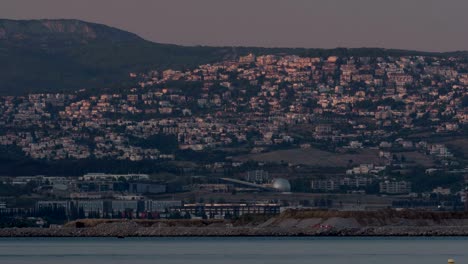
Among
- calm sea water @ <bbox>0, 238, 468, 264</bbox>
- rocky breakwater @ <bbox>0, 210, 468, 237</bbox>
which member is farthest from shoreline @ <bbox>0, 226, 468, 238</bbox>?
calm sea water @ <bbox>0, 238, 468, 264</bbox>

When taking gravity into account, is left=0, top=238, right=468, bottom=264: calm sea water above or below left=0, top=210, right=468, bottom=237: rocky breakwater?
above

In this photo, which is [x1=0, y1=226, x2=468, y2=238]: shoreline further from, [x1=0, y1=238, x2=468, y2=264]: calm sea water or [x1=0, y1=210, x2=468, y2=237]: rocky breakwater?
[x1=0, y1=238, x2=468, y2=264]: calm sea water

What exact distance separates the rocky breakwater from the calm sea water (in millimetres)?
7936

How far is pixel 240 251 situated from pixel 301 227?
40158mm

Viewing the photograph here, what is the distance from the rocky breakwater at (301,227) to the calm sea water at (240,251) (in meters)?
7.94

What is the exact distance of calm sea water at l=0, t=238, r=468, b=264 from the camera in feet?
330

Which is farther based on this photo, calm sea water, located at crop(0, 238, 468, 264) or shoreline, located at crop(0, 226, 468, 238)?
shoreline, located at crop(0, 226, 468, 238)

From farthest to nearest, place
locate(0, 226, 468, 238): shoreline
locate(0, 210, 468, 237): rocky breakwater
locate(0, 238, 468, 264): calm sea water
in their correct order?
locate(0, 210, 468, 237): rocky breakwater < locate(0, 226, 468, 238): shoreline < locate(0, 238, 468, 264): calm sea water

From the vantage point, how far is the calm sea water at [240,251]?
100438mm

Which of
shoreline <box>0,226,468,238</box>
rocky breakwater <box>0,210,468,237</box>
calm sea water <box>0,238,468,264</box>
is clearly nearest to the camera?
calm sea water <box>0,238,468,264</box>

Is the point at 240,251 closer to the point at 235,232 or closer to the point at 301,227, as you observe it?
the point at 235,232

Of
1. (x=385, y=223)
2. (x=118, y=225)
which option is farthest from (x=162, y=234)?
(x=385, y=223)

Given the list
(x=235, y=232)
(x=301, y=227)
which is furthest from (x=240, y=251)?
(x=301, y=227)

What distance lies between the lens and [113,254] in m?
111
